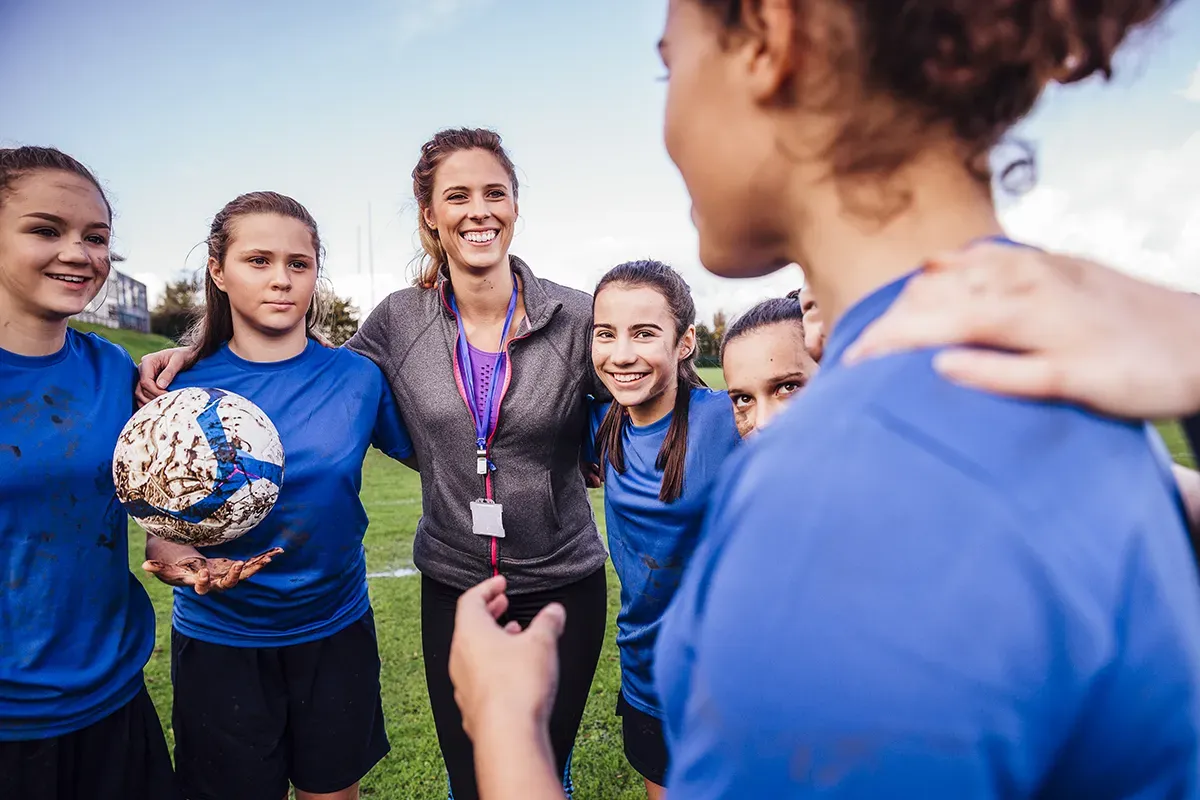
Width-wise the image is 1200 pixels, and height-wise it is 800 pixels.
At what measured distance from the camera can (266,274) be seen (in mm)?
2924

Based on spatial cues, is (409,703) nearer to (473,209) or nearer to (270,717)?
(270,717)

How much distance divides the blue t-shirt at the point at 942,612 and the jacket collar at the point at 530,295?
8.41 feet

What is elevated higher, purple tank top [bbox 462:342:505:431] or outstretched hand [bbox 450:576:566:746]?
outstretched hand [bbox 450:576:566:746]

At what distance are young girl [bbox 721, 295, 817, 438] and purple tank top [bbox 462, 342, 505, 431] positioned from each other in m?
0.95

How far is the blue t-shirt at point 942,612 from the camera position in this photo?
0.56 m

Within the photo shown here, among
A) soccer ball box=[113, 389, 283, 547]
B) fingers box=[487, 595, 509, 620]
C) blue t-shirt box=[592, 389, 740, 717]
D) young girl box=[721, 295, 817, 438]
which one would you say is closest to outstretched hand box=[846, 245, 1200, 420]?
fingers box=[487, 595, 509, 620]

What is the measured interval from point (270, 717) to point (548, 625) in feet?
7.36

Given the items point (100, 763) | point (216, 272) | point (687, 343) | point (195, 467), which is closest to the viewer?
point (195, 467)

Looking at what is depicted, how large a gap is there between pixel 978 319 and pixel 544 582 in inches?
102

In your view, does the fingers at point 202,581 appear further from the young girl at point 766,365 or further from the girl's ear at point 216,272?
the young girl at point 766,365

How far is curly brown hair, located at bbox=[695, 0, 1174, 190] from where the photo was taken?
2.38ft

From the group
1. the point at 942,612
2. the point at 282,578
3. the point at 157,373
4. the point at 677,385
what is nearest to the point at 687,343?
the point at 677,385

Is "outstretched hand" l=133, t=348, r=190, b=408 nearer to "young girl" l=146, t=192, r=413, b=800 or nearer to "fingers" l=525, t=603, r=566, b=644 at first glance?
"young girl" l=146, t=192, r=413, b=800

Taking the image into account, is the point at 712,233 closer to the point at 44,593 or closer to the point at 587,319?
the point at 587,319
